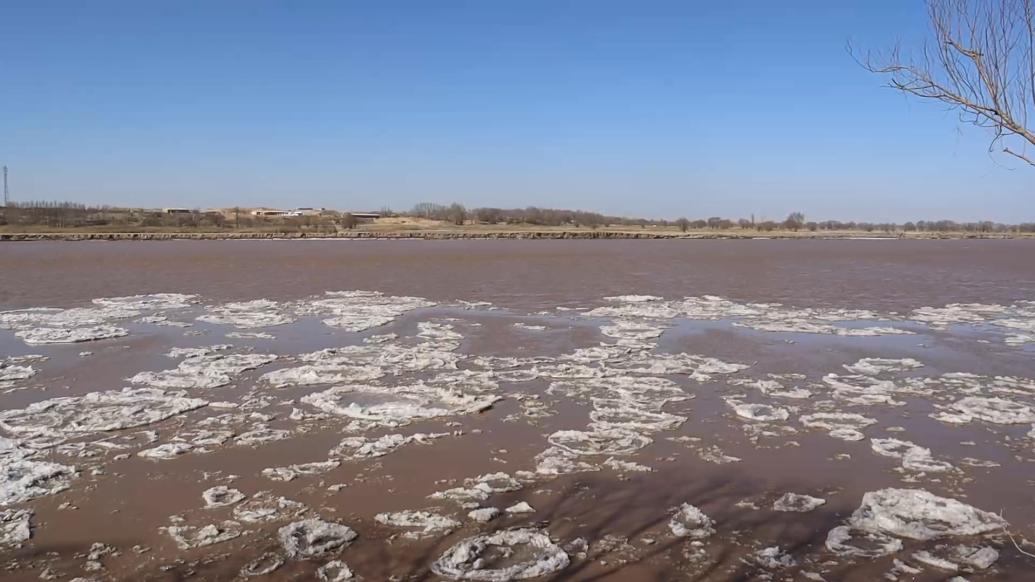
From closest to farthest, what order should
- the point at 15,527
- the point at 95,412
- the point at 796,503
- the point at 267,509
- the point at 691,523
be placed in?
the point at 15,527 < the point at 691,523 < the point at 267,509 < the point at 796,503 < the point at 95,412

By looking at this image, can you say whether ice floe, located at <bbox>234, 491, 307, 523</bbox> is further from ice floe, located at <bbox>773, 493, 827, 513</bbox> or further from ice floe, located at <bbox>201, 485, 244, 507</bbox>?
ice floe, located at <bbox>773, 493, 827, 513</bbox>

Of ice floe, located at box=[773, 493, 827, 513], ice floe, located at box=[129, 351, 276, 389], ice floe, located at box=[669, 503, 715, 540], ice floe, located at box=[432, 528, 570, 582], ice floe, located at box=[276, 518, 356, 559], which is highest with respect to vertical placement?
ice floe, located at box=[773, 493, 827, 513]

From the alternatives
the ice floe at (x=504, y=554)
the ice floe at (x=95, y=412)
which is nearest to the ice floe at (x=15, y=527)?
the ice floe at (x=95, y=412)

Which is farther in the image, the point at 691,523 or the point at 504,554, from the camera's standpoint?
the point at 691,523

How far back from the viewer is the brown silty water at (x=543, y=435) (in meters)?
4.07

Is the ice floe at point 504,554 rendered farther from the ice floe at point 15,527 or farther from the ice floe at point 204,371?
the ice floe at point 204,371

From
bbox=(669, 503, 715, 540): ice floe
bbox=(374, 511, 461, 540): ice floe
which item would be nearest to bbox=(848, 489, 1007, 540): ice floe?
bbox=(669, 503, 715, 540): ice floe

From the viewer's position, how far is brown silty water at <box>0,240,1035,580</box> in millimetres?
4070

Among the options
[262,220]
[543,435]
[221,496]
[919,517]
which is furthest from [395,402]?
[262,220]

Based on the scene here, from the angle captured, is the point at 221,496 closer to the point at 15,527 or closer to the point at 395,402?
the point at 15,527

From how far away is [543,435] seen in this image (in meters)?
6.29

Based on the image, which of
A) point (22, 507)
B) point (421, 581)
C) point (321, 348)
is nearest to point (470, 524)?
point (421, 581)

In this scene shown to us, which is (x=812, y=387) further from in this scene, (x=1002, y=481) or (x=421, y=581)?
(x=421, y=581)

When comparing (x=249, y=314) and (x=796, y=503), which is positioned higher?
(x=796, y=503)
